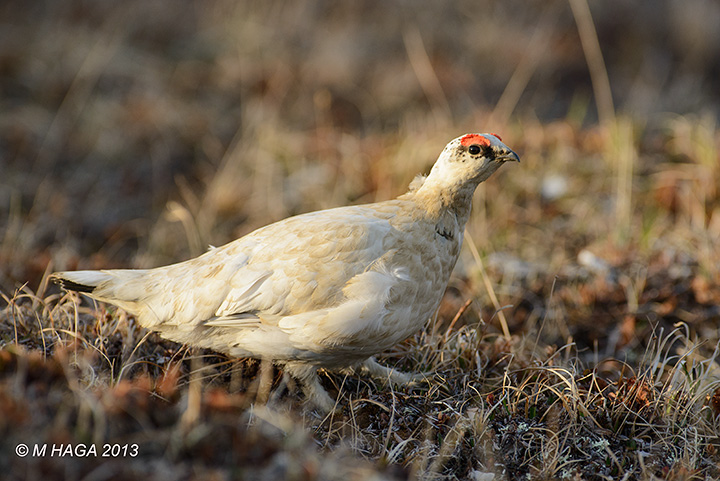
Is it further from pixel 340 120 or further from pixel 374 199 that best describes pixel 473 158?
pixel 340 120

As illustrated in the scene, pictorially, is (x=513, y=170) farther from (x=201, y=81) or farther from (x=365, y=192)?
(x=201, y=81)

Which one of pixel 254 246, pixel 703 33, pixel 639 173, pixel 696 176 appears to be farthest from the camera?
pixel 703 33

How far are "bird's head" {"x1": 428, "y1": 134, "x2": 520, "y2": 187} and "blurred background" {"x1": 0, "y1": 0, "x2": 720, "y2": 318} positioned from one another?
1926 mm

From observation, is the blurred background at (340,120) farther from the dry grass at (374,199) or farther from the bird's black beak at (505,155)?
the bird's black beak at (505,155)

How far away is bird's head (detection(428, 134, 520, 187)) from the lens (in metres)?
3.02

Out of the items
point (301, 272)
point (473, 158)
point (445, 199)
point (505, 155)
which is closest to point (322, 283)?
point (301, 272)

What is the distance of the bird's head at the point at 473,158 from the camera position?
9.92 feet

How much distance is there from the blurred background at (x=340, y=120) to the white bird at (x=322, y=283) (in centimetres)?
121

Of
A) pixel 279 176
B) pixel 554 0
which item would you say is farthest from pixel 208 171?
pixel 554 0

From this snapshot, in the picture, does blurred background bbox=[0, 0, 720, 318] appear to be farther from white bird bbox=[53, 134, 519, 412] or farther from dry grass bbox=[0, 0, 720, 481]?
white bird bbox=[53, 134, 519, 412]

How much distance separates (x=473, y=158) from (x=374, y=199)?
2.93 metres

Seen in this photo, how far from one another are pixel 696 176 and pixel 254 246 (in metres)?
Result: 4.15

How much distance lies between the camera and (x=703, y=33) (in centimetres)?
962

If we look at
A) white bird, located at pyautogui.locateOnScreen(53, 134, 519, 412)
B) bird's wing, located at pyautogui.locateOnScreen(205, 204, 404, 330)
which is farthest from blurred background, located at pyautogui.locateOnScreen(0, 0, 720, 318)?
bird's wing, located at pyautogui.locateOnScreen(205, 204, 404, 330)
